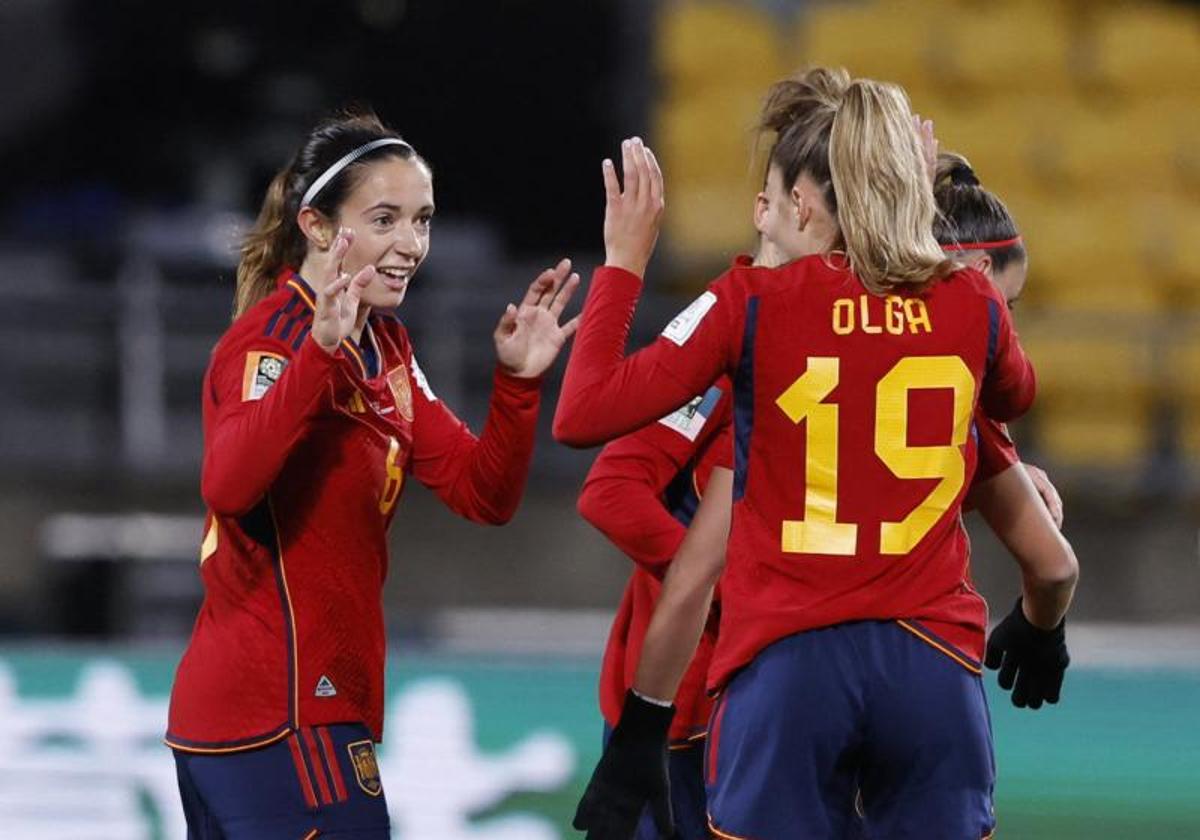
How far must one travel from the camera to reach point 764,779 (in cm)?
258

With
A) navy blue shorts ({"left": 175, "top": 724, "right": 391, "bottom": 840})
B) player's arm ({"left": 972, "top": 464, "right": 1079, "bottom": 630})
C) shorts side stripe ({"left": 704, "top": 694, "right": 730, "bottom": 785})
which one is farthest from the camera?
player's arm ({"left": 972, "top": 464, "right": 1079, "bottom": 630})

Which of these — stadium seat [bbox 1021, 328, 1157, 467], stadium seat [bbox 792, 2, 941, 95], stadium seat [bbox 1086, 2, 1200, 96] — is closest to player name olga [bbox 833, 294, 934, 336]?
stadium seat [bbox 1021, 328, 1157, 467]

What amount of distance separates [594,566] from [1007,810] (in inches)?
80.0

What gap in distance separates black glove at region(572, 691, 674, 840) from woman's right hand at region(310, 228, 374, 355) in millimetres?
747

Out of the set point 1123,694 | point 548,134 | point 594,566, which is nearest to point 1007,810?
point 1123,694

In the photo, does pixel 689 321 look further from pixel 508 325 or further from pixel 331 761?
pixel 331 761

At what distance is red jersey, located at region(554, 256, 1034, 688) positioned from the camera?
8.43 ft

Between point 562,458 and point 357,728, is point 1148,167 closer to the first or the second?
point 562,458

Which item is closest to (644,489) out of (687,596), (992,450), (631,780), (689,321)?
Result: (687,596)

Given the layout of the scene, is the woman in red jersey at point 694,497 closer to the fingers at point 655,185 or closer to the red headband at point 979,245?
the red headband at point 979,245

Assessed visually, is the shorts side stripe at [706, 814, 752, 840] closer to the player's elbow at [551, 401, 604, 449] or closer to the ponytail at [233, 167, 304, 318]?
the player's elbow at [551, 401, 604, 449]

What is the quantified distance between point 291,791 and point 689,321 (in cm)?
85

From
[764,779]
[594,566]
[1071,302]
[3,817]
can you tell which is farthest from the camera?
[1071,302]

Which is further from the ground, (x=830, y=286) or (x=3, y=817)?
(x=830, y=286)
